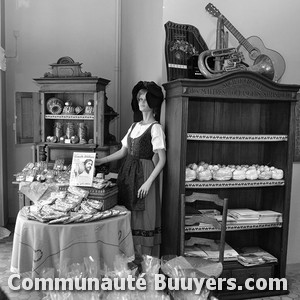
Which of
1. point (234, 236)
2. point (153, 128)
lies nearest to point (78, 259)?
point (153, 128)

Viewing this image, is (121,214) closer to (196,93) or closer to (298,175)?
(196,93)

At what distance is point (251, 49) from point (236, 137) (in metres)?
0.91

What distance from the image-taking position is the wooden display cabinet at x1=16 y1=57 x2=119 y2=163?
3.84m

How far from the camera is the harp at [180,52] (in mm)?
3295

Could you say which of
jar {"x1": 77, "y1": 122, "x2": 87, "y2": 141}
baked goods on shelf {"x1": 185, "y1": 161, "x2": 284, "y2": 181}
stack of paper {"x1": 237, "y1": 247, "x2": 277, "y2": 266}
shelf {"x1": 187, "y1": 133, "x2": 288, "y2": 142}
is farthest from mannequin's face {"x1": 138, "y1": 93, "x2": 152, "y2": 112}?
stack of paper {"x1": 237, "y1": 247, "x2": 277, "y2": 266}

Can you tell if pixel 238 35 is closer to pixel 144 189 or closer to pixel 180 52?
pixel 180 52

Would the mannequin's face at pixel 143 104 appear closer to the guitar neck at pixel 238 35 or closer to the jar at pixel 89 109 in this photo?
the jar at pixel 89 109

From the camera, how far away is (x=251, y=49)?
3.51 meters

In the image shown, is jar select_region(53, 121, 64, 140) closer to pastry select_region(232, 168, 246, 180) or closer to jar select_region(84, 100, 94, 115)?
jar select_region(84, 100, 94, 115)

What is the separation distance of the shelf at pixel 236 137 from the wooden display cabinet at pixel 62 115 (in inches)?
45.0

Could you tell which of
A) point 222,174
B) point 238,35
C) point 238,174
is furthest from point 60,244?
point 238,35

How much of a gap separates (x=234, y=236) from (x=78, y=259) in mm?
1821

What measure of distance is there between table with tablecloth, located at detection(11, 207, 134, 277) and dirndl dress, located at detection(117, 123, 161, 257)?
1.88 ft

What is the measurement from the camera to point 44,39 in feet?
15.9
